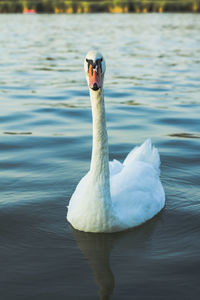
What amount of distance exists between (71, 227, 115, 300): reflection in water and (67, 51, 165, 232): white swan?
0.10 m

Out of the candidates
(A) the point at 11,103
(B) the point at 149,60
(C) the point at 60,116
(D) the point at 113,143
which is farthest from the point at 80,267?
(B) the point at 149,60

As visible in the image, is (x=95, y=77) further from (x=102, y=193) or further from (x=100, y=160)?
(x=102, y=193)

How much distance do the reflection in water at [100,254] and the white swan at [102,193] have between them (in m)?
0.10

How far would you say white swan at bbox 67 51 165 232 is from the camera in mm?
5461

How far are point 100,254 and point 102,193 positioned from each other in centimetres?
66

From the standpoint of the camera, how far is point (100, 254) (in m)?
5.71

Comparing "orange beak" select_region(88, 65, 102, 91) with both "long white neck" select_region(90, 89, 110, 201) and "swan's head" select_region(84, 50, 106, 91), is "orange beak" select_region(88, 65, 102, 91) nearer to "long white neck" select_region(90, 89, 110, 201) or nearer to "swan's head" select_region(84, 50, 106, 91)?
"swan's head" select_region(84, 50, 106, 91)

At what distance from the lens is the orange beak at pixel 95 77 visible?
523 centimetres

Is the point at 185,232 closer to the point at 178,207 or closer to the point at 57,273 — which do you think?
the point at 178,207

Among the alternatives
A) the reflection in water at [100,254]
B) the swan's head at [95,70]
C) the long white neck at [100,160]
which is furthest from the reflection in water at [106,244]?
the swan's head at [95,70]

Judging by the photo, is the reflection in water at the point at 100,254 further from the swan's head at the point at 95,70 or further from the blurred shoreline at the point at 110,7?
the blurred shoreline at the point at 110,7

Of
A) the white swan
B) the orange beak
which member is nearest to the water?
the white swan

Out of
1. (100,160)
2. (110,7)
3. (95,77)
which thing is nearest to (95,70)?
(95,77)

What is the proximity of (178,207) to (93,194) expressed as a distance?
171cm
